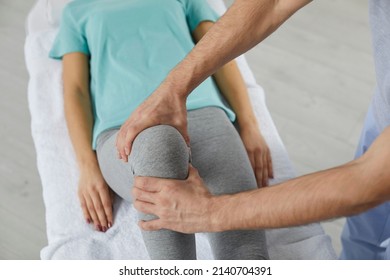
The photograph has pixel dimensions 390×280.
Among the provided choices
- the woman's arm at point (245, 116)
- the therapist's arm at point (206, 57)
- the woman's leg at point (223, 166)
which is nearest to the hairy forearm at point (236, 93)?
the woman's arm at point (245, 116)

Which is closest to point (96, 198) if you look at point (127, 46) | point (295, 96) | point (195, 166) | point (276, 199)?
point (195, 166)

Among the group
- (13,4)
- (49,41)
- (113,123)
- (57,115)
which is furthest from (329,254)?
(13,4)

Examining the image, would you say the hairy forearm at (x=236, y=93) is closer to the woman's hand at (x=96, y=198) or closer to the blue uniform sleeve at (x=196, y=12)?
the blue uniform sleeve at (x=196, y=12)

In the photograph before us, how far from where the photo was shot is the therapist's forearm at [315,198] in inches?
30.2

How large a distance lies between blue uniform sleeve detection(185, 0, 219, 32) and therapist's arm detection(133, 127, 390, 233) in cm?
61

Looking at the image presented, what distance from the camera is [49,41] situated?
1621 mm

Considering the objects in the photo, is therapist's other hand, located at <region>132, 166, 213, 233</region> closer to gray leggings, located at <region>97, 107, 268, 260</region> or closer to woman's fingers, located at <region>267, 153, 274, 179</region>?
gray leggings, located at <region>97, 107, 268, 260</region>

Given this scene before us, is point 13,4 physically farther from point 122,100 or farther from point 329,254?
point 329,254

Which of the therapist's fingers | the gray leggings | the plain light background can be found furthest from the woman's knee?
the plain light background

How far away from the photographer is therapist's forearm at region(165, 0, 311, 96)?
1067mm

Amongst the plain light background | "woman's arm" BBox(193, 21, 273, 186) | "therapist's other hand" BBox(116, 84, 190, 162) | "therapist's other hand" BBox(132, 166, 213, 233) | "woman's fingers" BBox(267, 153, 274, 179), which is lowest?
the plain light background

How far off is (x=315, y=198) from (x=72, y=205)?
69 centimetres

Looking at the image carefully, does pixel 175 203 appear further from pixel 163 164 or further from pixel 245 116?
pixel 245 116

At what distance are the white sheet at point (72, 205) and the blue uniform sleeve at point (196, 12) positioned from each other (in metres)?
0.22
